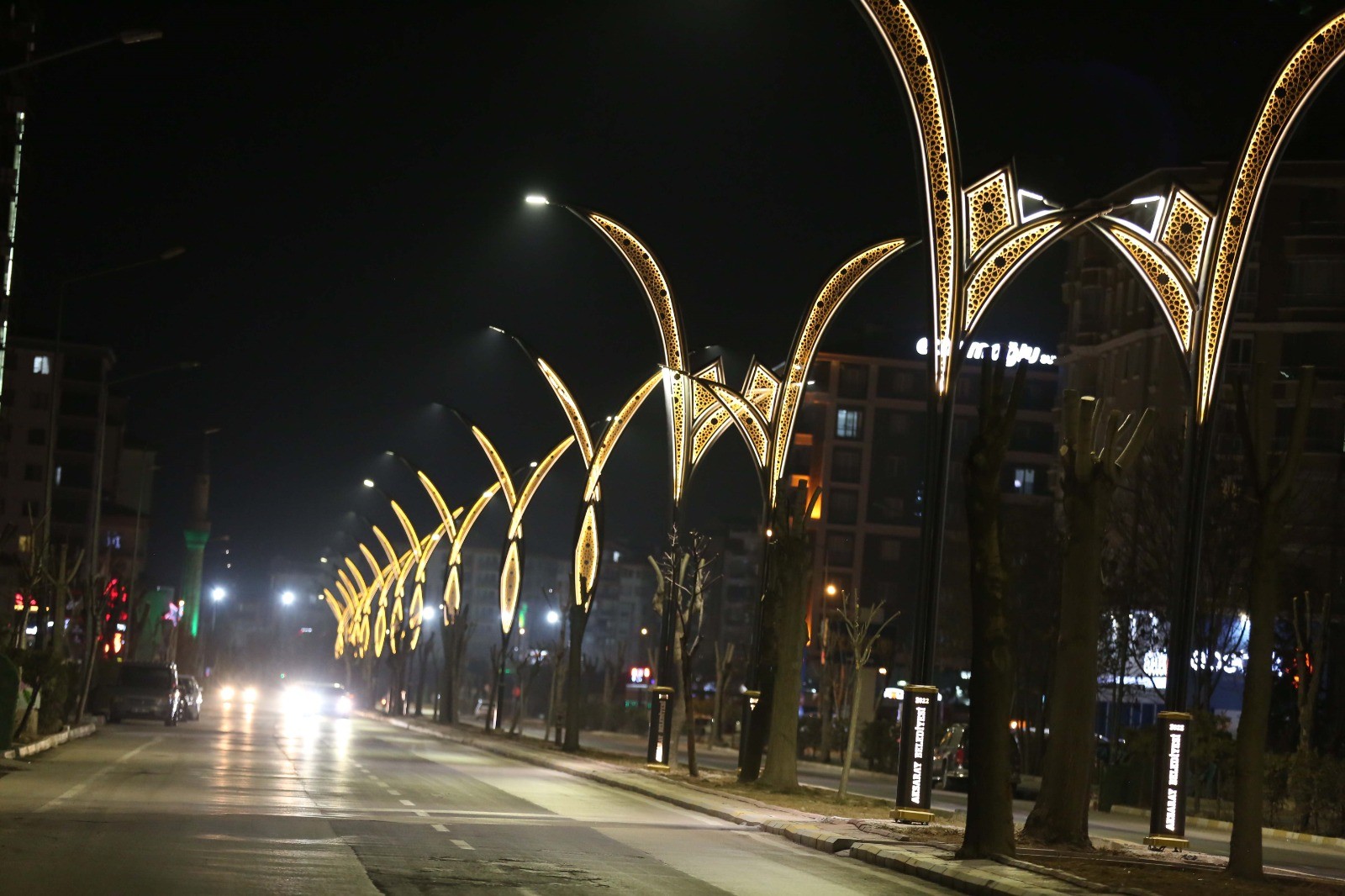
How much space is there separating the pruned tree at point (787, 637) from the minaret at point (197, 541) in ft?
420

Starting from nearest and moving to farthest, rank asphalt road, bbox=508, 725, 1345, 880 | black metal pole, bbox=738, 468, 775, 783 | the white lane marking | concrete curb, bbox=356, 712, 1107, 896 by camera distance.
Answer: concrete curb, bbox=356, 712, 1107, 896 < the white lane marking < asphalt road, bbox=508, 725, 1345, 880 < black metal pole, bbox=738, 468, 775, 783

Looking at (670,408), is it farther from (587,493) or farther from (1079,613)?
(1079,613)

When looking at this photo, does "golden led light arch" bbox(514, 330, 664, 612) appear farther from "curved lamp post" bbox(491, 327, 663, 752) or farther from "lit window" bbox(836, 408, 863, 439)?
"lit window" bbox(836, 408, 863, 439)

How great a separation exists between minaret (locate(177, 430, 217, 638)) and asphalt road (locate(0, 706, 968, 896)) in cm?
12782

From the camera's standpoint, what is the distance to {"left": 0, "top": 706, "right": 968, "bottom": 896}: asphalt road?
14961mm

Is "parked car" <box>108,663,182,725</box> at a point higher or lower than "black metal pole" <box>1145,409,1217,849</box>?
lower

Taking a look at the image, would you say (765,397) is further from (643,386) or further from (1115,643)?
(1115,643)

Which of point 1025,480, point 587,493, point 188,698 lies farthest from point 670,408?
point 1025,480

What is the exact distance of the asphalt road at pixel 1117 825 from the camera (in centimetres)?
2744

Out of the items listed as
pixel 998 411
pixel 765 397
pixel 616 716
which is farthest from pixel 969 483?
pixel 616 716

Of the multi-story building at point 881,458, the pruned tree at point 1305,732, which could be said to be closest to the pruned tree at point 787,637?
the pruned tree at point 1305,732

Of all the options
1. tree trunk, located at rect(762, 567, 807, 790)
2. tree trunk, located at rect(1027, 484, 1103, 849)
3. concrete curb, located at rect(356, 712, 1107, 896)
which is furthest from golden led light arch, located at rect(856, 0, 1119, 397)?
tree trunk, located at rect(762, 567, 807, 790)

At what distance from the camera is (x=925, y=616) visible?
984 inches

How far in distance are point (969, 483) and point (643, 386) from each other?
71.3ft
